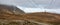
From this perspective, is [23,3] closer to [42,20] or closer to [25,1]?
[25,1]

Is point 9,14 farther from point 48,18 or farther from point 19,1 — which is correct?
point 48,18

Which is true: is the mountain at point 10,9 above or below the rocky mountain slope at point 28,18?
above

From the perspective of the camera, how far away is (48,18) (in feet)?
2.11

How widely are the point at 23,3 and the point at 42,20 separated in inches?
6.6

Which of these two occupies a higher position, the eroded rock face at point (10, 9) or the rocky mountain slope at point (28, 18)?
the eroded rock face at point (10, 9)

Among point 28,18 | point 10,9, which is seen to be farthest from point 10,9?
point 28,18

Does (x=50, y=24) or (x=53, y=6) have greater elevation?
(x=53, y=6)

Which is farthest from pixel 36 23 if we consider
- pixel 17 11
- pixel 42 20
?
pixel 17 11

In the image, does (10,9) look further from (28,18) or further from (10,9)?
→ (28,18)

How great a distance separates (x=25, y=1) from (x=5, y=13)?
148 mm

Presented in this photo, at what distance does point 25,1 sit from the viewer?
0.70 m

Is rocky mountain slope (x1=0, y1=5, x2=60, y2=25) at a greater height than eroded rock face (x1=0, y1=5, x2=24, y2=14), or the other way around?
eroded rock face (x1=0, y1=5, x2=24, y2=14)

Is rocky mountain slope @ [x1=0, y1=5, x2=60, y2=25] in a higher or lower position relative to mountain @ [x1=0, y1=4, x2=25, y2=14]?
lower

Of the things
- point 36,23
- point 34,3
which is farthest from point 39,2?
point 36,23
